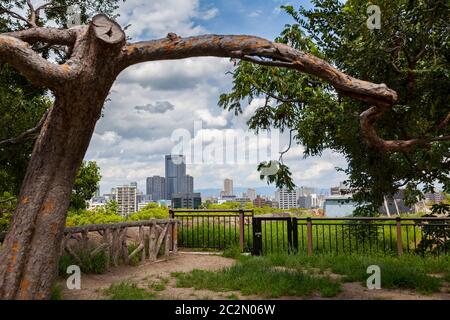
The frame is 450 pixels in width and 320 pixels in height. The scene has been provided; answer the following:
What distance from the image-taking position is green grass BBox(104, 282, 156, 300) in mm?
6566

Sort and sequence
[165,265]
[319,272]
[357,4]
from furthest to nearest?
[165,265] < [357,4] < [319,272]

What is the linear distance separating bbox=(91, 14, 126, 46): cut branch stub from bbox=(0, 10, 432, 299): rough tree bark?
1 cm

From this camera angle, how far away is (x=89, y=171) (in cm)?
1523

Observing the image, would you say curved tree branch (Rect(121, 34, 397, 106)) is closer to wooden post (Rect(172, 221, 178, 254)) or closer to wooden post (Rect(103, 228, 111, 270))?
wooden post (Rect(103, 228, 111, 270))

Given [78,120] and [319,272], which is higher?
[78,120]

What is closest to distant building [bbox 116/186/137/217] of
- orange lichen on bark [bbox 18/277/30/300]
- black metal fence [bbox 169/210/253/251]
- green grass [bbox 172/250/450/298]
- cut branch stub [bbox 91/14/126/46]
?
black metal fence [bbox 169/210/253/251]

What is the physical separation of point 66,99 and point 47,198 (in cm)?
136

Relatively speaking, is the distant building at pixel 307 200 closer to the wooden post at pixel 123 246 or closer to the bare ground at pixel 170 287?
the bare ground at pixel 170 287

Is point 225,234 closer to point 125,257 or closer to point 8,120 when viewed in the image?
point 125,257

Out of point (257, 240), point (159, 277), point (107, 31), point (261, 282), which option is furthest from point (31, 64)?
point (257, 240)

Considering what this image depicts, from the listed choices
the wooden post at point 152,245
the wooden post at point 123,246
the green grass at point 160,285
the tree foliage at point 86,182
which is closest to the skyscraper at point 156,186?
the tree foliage at point 86,182

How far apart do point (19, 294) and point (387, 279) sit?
620 centimetres

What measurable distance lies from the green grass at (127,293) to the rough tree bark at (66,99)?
58.8 inches
